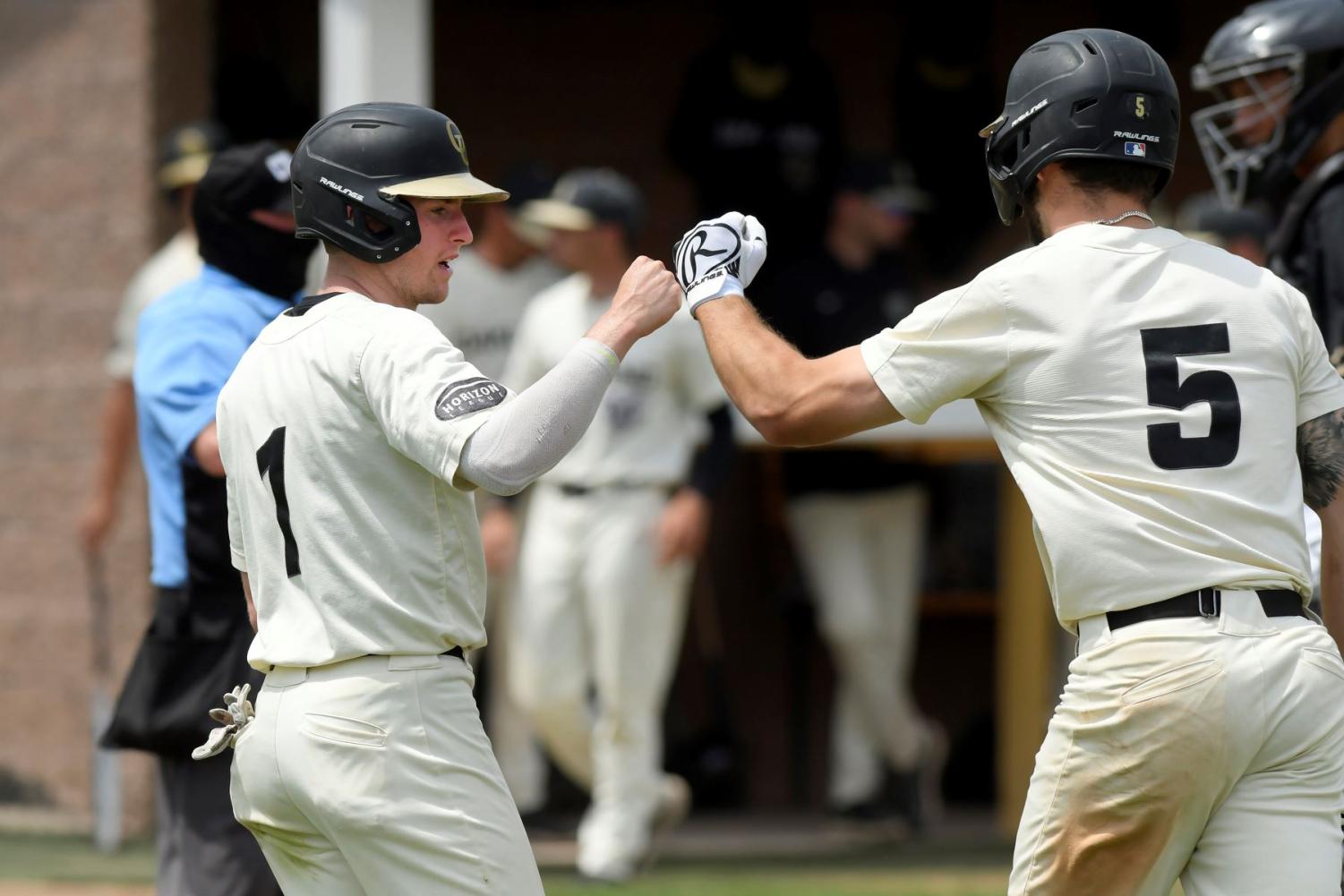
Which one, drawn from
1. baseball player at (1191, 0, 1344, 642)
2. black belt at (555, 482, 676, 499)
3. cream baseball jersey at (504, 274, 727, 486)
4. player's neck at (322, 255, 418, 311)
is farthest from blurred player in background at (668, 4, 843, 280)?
player's neck at (322, 255, 418, 311)

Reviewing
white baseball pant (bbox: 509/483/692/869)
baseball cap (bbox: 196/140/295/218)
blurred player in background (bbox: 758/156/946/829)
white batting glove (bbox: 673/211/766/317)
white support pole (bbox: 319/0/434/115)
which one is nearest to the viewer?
white batting glove (bbox: 673/211/766/317)

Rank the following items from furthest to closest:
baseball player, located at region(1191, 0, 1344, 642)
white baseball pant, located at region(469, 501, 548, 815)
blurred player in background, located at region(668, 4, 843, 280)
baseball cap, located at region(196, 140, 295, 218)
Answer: blurred player in background, located at region(668, 4, 843, 280)
white baseball pant, located at region(469, 501, 548, 815)
baseball player, located at region(1191, 0, 1344, 642)
baseball cap, located at region(196, 140, 295, 218)

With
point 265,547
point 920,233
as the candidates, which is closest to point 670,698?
point 920,233

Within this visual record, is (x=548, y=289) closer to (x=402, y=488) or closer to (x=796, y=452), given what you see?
(x=796, y=452)

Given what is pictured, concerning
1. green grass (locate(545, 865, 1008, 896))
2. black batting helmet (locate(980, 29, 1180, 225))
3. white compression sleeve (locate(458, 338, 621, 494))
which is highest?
black batting helmet (locate(980, 29, 1180, 225))

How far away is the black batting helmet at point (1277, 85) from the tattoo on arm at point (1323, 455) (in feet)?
4.95

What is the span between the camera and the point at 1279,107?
14.8 ft

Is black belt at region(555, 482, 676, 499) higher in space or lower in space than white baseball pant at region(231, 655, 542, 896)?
lower

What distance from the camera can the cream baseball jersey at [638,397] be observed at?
6551mm

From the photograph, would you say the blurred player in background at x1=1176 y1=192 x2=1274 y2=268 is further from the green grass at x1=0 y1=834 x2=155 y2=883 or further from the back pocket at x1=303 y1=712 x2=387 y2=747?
the back pocket at x1=303 y1=712 x2=387 y2=747

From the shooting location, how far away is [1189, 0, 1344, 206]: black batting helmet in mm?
4484

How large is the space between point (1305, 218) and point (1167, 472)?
1.57 metres

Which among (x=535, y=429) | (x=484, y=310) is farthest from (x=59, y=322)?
(x=535, y=429)

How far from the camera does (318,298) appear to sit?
10.5ft
